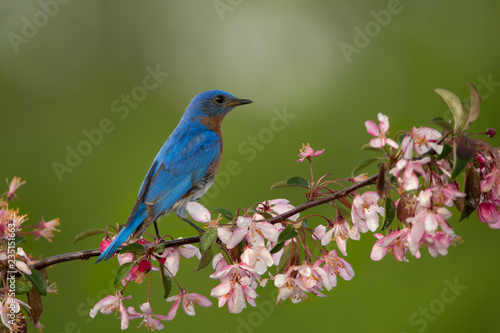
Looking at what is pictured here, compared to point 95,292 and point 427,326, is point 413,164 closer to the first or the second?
point 427,326

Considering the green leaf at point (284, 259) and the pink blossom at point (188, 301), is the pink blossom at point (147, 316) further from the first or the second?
the green leaf at point (284, 259)

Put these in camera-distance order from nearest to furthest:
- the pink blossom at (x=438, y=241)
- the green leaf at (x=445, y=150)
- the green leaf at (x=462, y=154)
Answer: the green leaf at (x=462, y=154) < the green leaf at (x=445, y=150) < the pink blossom at (x=438, y=241)

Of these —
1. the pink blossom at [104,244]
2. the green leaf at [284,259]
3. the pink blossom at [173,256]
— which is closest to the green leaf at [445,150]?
the green leaf at [284,259]

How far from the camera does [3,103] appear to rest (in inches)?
314

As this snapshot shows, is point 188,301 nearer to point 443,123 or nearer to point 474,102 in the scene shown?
point 443,123

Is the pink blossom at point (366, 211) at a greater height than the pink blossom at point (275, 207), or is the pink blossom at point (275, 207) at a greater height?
the pink blossom at point (275, 207)

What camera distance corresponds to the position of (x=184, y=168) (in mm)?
3678

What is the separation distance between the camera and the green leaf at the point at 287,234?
2.40 metres

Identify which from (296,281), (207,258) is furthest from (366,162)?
(207,258)

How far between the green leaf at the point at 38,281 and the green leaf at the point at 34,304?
75 mm

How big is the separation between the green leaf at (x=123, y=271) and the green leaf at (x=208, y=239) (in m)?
0.38

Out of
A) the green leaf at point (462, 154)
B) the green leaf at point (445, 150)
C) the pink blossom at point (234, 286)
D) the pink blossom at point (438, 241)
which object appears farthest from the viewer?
the pink blossom at point (234, 286)

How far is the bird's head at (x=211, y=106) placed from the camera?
4426 mm

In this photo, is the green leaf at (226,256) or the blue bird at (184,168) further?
the blue bird at (184,168)
